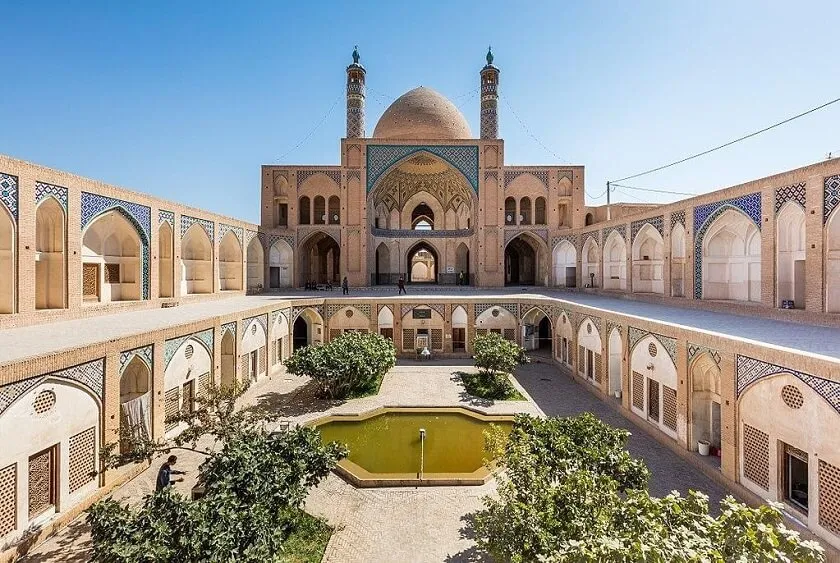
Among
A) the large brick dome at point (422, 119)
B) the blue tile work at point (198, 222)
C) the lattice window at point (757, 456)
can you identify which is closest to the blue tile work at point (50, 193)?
the blue tile work at point (198, 222)

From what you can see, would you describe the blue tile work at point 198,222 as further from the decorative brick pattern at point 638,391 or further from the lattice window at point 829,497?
the lattice window at point 829,497

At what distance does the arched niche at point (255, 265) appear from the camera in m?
15.3

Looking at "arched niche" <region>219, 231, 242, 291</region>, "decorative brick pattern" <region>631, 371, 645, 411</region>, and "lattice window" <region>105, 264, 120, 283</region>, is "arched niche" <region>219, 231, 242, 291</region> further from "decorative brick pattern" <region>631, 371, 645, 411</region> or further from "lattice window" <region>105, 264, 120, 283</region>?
"decorative brick pattern" <region>631, 371, 645, 411</region>

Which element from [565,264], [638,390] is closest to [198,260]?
[638,390]

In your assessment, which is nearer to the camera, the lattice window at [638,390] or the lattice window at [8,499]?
the lattice window at [8,499]

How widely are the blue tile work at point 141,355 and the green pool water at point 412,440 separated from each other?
2945mm

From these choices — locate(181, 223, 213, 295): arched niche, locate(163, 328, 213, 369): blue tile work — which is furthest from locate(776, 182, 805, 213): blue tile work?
locate(181, 223, 213, 295): arched niche

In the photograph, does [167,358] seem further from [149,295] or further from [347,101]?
[347,101]

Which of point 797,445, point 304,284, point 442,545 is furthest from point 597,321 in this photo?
point 304,284

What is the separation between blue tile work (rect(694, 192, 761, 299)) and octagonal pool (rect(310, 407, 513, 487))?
575 cm

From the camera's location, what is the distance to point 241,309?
9438mm

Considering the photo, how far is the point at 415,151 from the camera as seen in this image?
55.2 ft

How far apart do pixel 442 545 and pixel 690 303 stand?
8621 millimetres

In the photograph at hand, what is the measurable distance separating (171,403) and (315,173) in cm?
1215
